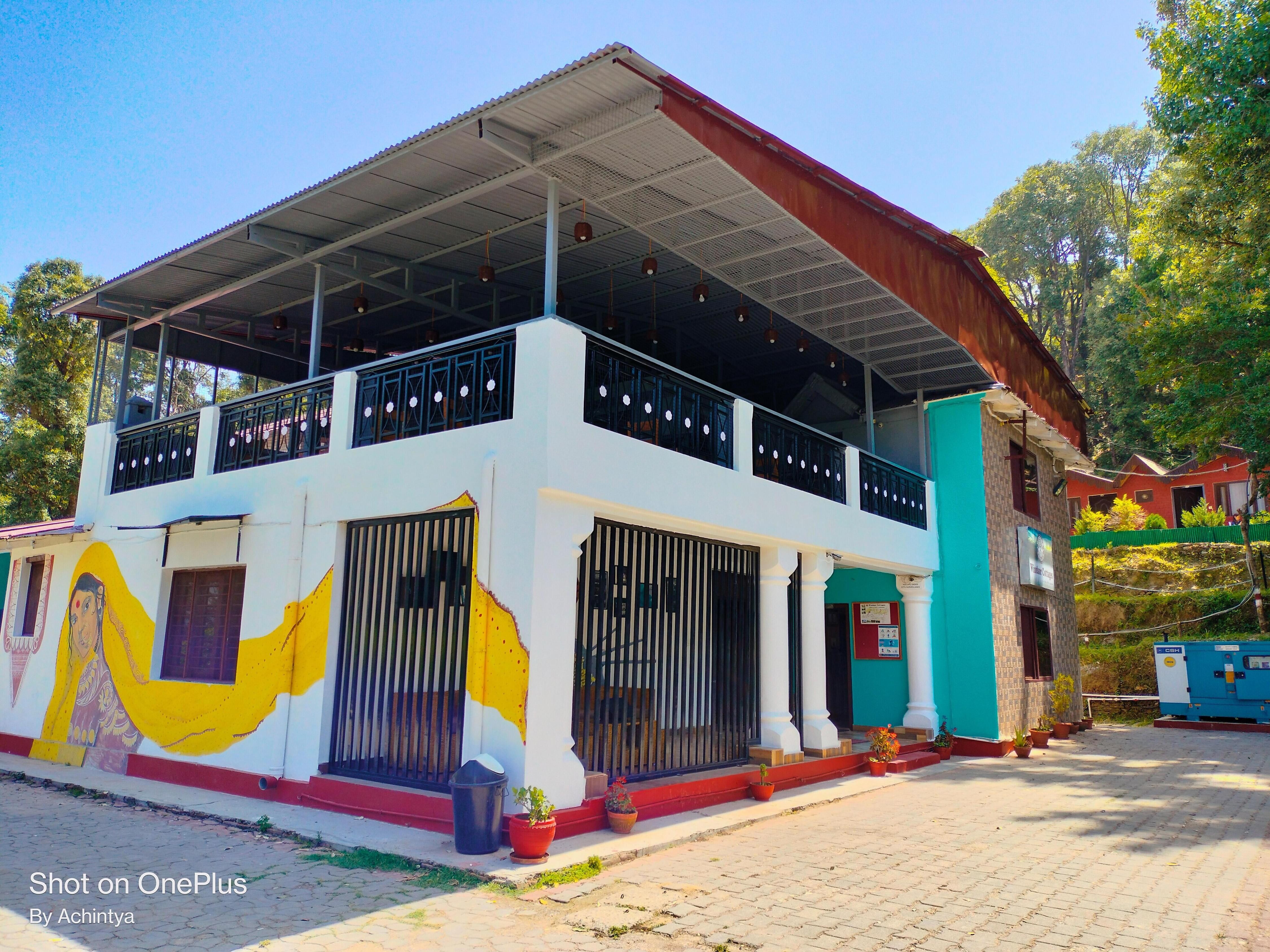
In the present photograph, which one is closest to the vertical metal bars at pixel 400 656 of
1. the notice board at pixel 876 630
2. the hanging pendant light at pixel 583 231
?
the hanging pendant light at pixel 583 231

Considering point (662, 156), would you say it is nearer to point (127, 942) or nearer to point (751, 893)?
point (751, 893)

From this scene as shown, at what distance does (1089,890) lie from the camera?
5781 mm

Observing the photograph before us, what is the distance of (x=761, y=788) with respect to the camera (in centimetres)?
894

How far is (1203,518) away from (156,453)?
30169 mm

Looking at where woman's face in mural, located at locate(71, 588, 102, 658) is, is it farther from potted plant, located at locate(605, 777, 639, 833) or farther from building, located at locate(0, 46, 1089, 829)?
potted plant, located at locate(605, 777, 639, 833)

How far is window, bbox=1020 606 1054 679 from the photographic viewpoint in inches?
583

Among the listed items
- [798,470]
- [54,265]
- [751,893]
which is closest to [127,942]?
[751,893]

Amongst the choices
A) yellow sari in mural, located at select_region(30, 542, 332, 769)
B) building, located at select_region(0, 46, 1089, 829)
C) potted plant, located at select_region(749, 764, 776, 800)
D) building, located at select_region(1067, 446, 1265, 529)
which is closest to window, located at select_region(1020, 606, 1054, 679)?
building, located at select_region(0, 46, 1089, 829)

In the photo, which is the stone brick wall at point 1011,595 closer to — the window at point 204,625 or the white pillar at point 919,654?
the white pillar at point 919,654

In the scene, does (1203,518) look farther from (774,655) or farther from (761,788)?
(761,788)

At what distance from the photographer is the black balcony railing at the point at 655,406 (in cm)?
774

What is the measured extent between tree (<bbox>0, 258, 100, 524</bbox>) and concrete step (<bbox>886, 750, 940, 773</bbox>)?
64.2ft

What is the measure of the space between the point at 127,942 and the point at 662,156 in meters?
6.90

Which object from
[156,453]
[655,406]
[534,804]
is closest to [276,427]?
[156,453]
